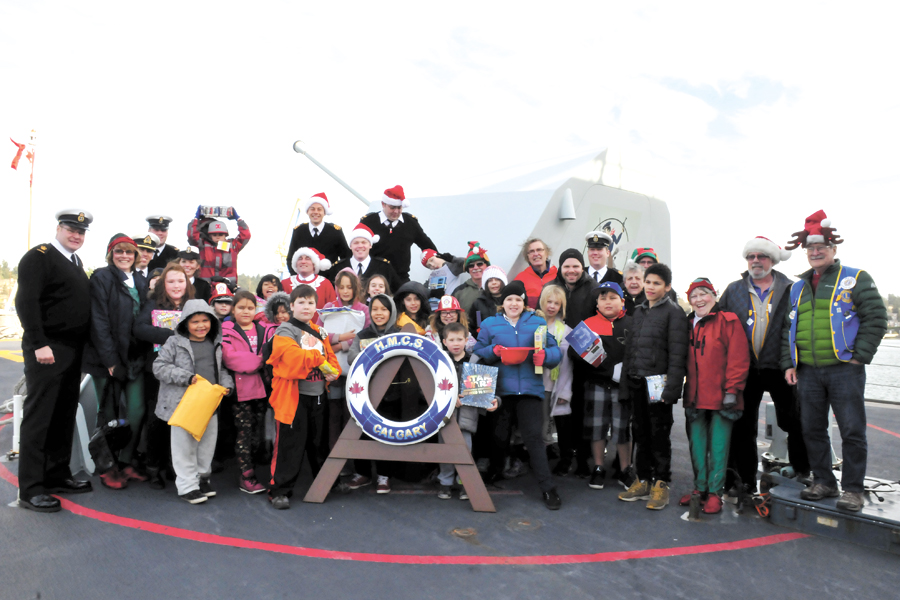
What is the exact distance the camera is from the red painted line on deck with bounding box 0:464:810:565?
3.33 metres

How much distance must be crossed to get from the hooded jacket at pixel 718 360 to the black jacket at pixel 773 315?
19 cm

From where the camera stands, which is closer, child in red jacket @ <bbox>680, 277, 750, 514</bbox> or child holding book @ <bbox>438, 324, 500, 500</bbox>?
child in red jacket @ <bbox>680, 277, 750, 514</bbox>

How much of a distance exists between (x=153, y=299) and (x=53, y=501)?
167 cm

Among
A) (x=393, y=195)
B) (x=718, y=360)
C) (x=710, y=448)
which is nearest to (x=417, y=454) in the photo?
(x=710, y=448)


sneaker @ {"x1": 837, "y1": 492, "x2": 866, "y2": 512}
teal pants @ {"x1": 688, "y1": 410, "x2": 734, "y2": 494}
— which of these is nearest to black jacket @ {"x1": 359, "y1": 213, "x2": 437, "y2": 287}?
teal pants @ {"x1": 688, "y1": 410, "x2": 734, "y2": 494}

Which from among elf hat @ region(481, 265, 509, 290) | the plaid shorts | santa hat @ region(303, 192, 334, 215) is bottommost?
the plaid shorts

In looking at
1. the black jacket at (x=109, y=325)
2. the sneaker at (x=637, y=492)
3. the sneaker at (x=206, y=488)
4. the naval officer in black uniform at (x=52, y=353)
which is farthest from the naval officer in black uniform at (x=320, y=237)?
the sneaker at (x=637, y=492)

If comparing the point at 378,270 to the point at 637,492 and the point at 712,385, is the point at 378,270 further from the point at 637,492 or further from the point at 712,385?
the point at 712,385

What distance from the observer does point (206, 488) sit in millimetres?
4559

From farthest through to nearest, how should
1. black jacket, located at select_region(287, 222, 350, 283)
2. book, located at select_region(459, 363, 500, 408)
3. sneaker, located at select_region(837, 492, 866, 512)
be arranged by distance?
1. black jacket, located at select_region(287, 222, 350, 283)
2. book, located at select_region(459, 363, 500, 408)
3. sneaker, located at select_region(837, 492, 866, 512)

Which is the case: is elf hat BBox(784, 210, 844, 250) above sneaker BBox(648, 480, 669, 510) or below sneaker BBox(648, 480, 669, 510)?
above

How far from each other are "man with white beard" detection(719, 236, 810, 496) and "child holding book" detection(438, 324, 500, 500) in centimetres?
196

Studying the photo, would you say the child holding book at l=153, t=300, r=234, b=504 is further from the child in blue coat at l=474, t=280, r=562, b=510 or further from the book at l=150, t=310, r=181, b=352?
the child in blue coat at l=474, t=280, r=562, b=510

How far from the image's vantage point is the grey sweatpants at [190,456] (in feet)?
14.1
